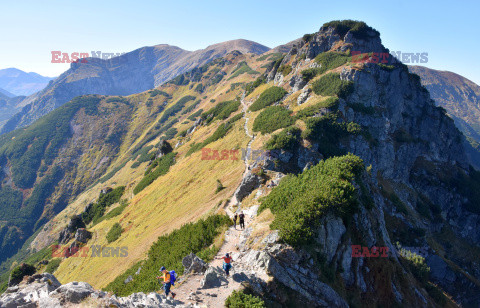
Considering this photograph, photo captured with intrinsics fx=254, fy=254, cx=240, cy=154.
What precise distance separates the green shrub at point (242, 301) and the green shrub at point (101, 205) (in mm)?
78767

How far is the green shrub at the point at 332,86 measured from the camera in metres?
60.3

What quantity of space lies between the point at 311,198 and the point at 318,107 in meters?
36.1

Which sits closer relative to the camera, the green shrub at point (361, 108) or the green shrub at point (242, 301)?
the green shrub at point (242, 301)

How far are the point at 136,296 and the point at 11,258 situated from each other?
173m

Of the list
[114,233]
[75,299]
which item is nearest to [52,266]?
[114,233]

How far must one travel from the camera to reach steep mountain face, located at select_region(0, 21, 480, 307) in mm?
22312

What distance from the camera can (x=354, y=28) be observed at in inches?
3233

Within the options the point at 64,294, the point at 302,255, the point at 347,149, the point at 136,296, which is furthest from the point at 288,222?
the point at 347,149

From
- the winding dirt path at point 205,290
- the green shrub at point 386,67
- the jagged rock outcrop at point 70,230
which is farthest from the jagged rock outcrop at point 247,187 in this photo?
the jagged rock outcrop at point 70,230

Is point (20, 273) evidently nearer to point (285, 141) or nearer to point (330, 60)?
point (285, 141)

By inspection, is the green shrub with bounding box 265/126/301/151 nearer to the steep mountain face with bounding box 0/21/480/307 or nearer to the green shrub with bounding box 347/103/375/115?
the steep mountain face with bounding box 0/21/480/307

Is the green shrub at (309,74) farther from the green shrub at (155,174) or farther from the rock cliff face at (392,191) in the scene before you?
the green shrub at (155,174)

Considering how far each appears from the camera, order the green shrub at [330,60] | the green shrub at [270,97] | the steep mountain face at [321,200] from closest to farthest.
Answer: the steep mountain face at [321,200], the green shrub at [330,60], the green shrub at [270,97]

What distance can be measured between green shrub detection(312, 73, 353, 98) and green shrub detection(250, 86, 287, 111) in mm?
11699
